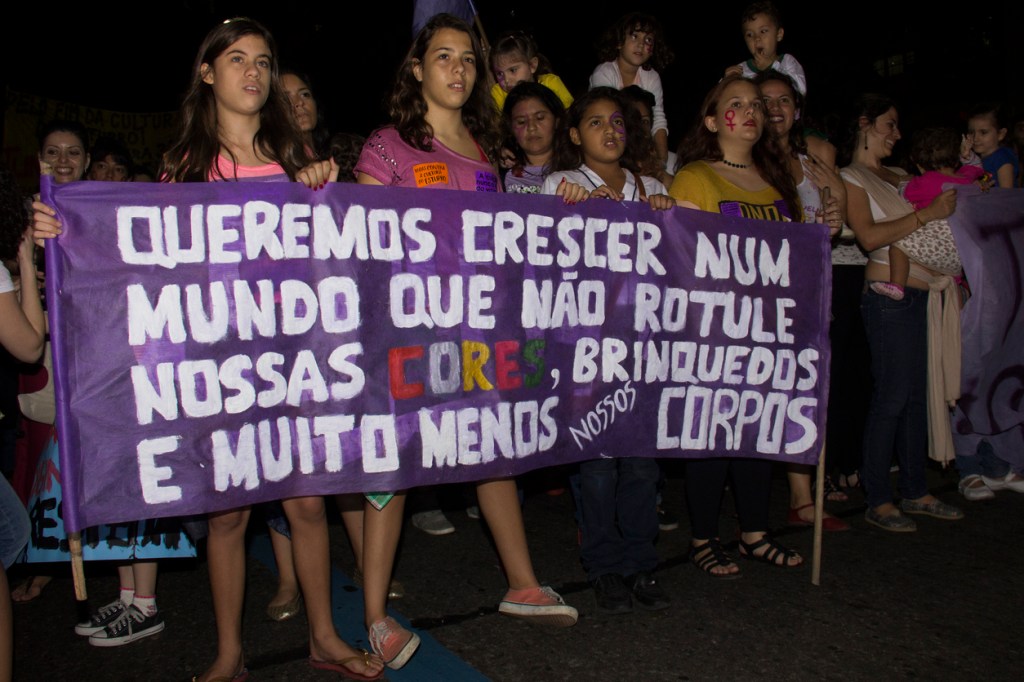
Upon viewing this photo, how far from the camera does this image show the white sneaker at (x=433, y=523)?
4453 mm

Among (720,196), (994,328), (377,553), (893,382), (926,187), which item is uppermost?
(926,187)

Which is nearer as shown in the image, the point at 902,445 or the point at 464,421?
the point at 464,421

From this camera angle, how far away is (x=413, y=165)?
3191mm

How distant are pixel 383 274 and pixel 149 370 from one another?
2.54 feet

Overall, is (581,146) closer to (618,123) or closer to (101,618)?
(618,123)

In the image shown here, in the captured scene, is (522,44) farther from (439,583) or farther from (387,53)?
(387,53)

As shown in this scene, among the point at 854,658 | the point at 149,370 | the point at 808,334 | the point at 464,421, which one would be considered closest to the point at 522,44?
the point at 808,334

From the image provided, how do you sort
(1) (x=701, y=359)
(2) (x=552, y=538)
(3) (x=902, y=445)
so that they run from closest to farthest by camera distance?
(1) (x=701, y=359) → (2) (x=552, y=538) → (3) (x=902, y=445)

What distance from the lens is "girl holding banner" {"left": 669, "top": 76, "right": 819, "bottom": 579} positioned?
3811 millimetres

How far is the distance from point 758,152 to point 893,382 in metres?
1.42

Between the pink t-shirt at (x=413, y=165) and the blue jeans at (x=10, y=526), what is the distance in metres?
1.52

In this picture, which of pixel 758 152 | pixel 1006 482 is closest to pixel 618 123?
pixel 758 152

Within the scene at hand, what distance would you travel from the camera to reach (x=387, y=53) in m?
16.4

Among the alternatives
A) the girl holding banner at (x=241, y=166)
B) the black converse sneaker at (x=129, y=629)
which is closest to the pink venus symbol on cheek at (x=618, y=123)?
the girl holding banner at (x=241, y=166)
